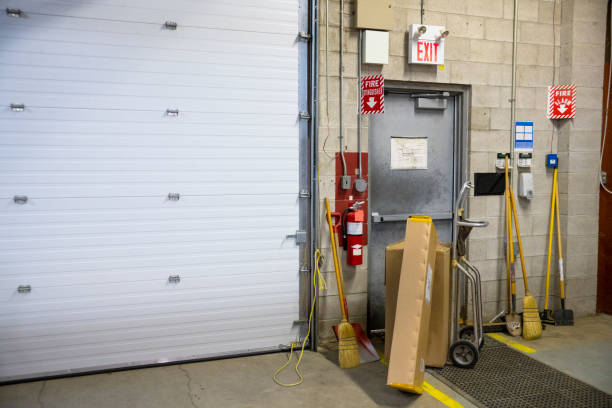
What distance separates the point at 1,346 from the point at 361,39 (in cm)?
368

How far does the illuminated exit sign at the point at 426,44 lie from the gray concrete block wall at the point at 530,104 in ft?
0.31

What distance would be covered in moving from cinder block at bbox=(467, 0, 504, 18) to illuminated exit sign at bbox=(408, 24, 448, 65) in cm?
47

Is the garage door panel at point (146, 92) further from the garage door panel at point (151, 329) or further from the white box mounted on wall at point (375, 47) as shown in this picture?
the garage door panel at point (151, 329)

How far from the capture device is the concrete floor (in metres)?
3.27

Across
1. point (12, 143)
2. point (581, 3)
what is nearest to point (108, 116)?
point (12, 143)

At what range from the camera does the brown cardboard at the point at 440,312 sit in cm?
363

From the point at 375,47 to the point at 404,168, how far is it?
1.14 meters

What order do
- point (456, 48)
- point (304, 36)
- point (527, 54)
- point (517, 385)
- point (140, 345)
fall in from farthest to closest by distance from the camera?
point (527, 54) < point (456, 48) < point (304, 36) < point (140, 345) < point (517, 385)

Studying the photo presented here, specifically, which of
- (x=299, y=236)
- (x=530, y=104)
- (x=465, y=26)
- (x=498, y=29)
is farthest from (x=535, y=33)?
(x=299, y=236)

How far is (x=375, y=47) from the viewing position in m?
4.21

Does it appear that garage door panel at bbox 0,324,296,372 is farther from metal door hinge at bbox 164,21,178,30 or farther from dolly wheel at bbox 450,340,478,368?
metal door hinge at bbox 164,21,178,30

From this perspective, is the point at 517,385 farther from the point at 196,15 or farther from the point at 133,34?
the point at 133,34

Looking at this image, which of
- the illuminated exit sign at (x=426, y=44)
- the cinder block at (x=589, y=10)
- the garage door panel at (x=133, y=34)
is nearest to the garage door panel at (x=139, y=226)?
the garage door panel at (x=133, y=34)

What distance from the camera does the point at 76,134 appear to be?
3.59m
